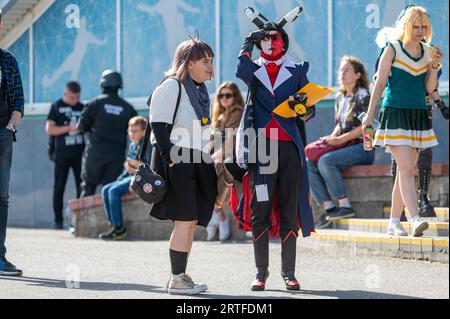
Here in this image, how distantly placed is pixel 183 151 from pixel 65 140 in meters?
7.21

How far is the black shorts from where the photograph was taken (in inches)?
297

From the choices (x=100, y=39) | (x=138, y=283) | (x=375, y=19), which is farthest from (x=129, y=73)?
(x=138, y=283)

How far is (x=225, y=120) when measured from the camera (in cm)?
1131

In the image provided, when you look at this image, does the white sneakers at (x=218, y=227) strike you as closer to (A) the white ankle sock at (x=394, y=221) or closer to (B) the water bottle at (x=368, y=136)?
(A) the white ankle sock at (x=394, y=221)

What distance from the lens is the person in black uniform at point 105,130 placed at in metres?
13.3

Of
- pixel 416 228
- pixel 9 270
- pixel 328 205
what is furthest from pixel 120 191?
pixel 416 228

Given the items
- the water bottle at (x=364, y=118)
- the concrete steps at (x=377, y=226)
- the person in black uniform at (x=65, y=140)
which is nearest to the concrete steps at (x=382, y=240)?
the concrete steps at (x=377, y=226)

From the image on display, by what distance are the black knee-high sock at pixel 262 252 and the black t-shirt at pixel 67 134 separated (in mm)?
6859

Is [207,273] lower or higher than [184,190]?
lower

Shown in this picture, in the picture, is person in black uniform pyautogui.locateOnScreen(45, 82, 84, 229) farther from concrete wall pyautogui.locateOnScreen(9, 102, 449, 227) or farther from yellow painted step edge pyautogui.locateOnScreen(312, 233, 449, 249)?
yellow painted step edge pyautogui.locateOnScreen(312, 233, 449, 249)

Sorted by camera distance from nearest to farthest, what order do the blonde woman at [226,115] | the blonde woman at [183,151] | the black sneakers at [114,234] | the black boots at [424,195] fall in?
the blonde woman at [183,151] → the black boots at [424,195] → the blonde woman at [226,115] → the black sneakers at [114,234]

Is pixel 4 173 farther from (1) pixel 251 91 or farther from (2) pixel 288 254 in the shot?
(2) pixel 288 254

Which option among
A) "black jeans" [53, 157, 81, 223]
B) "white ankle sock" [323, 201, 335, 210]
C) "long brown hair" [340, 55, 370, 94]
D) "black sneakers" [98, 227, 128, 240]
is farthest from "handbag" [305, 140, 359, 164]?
"black jeans" [53, 157, 81, 223]

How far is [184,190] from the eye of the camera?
754 centimetres
